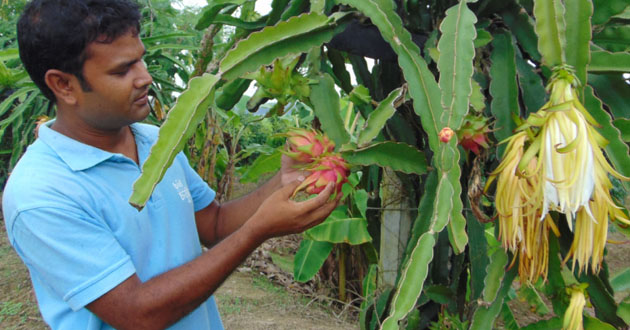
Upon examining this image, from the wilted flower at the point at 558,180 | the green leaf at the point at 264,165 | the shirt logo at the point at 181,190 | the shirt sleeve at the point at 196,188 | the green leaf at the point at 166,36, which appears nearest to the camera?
the wilted flower at the point at 558,180

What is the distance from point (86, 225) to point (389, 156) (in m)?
0.44

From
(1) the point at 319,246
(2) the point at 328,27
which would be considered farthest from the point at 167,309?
(1) the point at 319,246

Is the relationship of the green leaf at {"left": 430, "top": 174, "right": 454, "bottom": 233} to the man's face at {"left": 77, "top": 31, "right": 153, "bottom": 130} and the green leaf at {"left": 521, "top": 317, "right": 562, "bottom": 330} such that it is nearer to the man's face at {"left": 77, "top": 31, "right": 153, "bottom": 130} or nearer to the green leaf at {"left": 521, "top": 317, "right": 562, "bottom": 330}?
the green leaf at {"left": 521, "top": 317, "right": 562, "bottom": 330}

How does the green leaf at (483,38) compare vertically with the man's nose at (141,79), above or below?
above

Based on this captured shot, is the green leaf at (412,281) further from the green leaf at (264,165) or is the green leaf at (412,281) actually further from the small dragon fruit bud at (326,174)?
the green leaf at (264,165)

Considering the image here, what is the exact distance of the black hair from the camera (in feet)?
2.58

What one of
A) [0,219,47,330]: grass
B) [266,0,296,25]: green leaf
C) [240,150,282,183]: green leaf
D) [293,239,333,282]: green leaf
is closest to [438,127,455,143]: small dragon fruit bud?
[266,0,296,25]: green leaf

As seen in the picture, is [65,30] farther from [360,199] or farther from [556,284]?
→ [360,199]

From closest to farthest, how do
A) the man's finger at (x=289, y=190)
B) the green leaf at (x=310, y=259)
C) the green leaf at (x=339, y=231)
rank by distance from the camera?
the man's finger at (x=289, y=190) → the green leaf at (x=339, y=231) → the green leaf at (x=310, y=259)

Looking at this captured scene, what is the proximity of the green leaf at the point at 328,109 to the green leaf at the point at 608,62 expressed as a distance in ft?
1.05

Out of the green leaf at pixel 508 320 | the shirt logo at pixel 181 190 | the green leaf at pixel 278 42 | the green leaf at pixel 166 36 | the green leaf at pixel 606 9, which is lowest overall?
the green leaf at pixel 508 320

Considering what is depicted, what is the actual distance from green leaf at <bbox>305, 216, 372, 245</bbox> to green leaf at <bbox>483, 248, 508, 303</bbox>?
1.36 m

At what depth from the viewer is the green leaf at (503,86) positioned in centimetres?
65

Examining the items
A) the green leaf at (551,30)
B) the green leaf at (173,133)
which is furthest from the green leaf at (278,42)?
the green leaf at (551,30)
